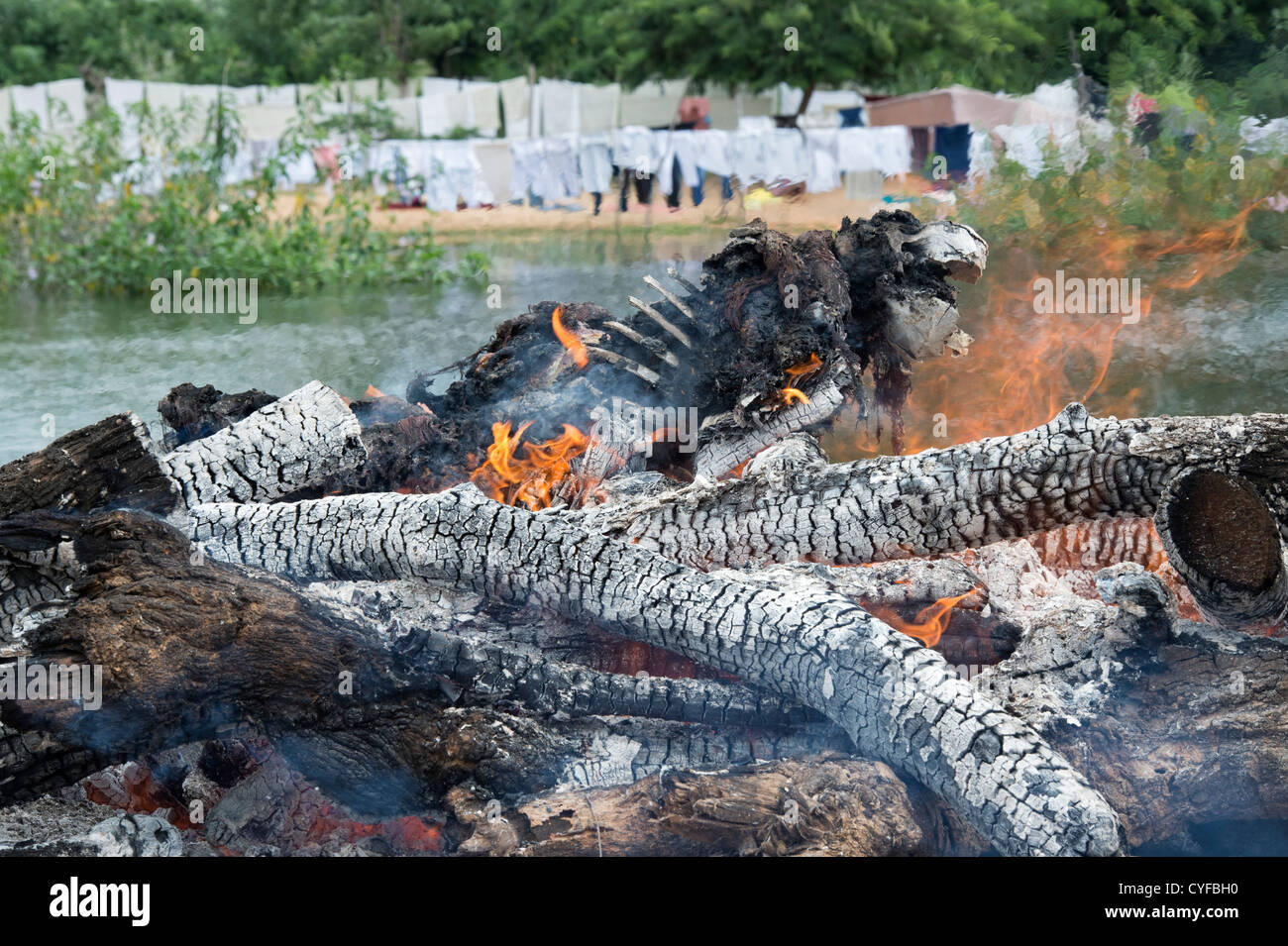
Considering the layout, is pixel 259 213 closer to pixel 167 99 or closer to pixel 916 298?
pixel 916 298

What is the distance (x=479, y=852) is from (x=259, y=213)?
680 cm

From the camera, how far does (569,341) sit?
3.87 meters

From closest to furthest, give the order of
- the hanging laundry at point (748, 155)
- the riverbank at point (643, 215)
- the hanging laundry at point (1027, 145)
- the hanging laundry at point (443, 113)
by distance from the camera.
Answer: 1. the hanging laundry at point (1027, 145)
2. the riverbank at point (643, 215)
3. the hanging laundry at point (748, 155)
4. the hanging laundry at point (443, 113)

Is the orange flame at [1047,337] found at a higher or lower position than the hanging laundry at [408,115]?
lower

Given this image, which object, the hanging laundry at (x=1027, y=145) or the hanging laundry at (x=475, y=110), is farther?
the hanging laundry at (x=475, y=110)

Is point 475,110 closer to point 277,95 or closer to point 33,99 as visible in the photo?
point 277,95

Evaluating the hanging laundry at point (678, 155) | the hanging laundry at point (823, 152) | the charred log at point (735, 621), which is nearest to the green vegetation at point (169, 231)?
the hanging laundry at point (678, 155)

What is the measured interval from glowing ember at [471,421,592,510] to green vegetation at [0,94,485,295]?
13.5 feet

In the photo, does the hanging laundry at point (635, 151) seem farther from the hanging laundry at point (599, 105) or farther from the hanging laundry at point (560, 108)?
the hanging laundry at point (560, 108)
